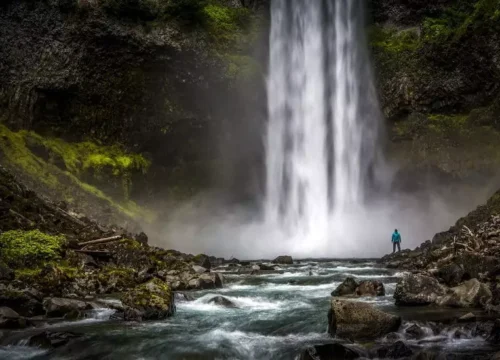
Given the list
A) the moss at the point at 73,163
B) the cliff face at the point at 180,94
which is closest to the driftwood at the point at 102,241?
the moss at the point at 73,163

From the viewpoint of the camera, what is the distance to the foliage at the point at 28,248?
1362 cm

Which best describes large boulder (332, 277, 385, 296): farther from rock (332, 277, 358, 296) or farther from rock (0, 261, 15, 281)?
rock (0, 261, 15, 281)

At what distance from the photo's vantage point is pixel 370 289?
12.8m

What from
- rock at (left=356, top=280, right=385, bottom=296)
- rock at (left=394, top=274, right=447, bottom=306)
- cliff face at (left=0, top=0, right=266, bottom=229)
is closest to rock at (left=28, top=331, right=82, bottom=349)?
rock at (left=394, top=274, right=447, bottom=306)

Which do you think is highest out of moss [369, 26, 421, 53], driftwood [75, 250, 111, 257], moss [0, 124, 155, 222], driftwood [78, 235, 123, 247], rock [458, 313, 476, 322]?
moss [369, 26, 421, 53]

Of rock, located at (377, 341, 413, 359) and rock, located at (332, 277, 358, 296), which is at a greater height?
rock, located at (332, 277, 358, 296)

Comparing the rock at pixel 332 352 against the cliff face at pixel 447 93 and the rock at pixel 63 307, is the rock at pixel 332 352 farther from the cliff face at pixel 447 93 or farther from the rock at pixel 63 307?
the cliff face at pixel 447 93

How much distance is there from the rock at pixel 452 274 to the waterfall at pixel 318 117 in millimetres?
22754

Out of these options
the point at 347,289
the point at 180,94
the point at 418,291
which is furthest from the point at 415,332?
the point at 180,94

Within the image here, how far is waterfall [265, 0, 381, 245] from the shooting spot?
1487 inches

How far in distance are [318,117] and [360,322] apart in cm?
3258

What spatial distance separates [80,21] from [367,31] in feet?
82.1

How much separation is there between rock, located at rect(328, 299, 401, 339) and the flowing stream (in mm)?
368

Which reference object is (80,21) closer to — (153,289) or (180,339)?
(153,289)
